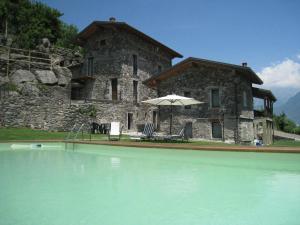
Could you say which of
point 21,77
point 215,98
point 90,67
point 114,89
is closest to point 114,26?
point 90,67

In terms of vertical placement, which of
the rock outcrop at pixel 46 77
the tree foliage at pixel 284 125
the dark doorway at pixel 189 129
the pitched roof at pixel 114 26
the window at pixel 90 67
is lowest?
the dark doorway at pixel 189 129

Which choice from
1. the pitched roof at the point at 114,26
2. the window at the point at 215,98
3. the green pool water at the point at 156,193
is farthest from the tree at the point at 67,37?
the green pool water at the point at 156,193

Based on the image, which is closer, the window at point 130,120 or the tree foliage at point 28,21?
the window at point 130,120

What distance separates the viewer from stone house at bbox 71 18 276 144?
1814 cm

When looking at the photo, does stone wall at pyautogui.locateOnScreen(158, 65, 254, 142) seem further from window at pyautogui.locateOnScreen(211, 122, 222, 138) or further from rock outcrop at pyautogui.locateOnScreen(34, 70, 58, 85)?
rock outcrop at pyautogui.locateOnScreen(34, 70, 58, 85)

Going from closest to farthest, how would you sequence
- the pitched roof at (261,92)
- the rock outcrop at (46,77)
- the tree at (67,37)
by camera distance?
the pitched roof at (261,92) < the rock outcrop at (46,77) < the tree at (67,37)

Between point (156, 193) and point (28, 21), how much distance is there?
1336 inches

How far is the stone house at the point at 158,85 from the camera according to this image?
59.5 ft

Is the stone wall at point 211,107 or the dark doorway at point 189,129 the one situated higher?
the stone wall at point 211,107

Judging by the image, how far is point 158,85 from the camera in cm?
2123

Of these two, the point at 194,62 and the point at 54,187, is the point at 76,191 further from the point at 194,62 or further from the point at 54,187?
the point at 194,62

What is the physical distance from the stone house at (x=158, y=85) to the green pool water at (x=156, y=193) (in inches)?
472

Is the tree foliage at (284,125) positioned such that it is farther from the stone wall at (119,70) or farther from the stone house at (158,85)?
the stone wall at (119,70)

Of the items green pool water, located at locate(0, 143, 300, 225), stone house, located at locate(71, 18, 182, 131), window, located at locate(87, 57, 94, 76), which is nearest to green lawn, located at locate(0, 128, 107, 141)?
stone house, located at locate(71, 18, 182, 131)
